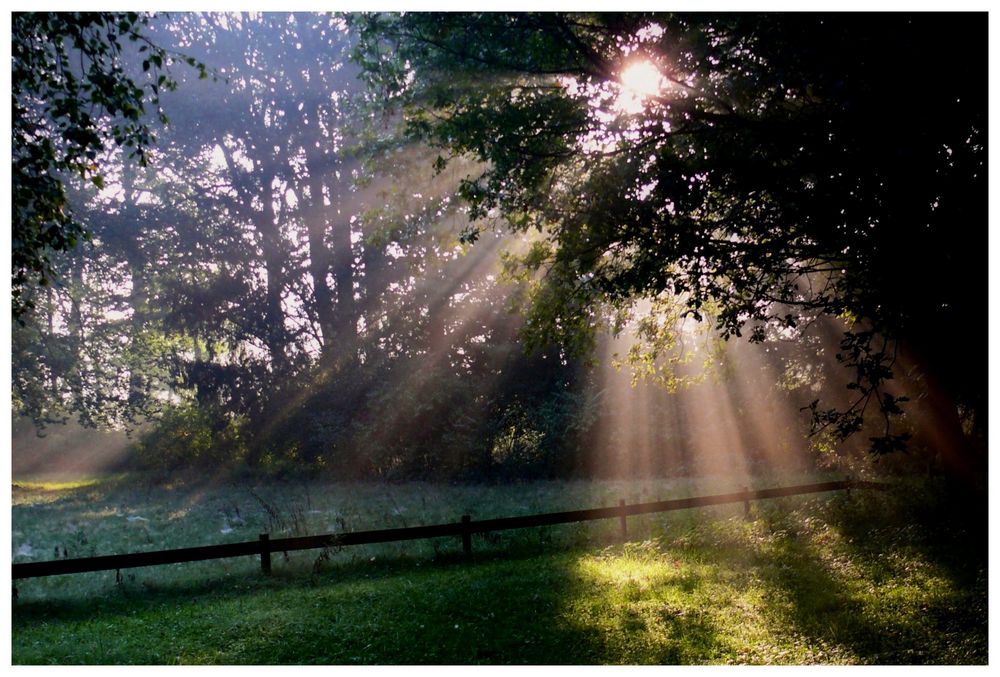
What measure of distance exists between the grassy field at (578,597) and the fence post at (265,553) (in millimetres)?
258

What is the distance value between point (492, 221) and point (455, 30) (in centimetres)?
310

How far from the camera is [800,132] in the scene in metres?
8.78

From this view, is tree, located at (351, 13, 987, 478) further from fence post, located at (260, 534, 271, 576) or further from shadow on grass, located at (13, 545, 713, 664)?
fence post, located at (260, 534, 271, 576)

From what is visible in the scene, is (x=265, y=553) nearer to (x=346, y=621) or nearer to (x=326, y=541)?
(x=326, y=541)

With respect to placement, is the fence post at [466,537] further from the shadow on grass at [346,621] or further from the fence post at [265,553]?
the fence post at [265,553]

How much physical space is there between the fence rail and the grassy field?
0.47m

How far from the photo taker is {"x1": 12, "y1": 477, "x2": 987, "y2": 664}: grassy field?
7453 millimetres

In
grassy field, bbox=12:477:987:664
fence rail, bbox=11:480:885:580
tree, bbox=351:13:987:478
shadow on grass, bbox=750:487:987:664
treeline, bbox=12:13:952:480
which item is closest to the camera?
shadow on grass, bbox=750:487:987:664

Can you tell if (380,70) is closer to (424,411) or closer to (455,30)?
(455,30)

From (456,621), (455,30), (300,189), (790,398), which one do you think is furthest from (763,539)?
(300,189)

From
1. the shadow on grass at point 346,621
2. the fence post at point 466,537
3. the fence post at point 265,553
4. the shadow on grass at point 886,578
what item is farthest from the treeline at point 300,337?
the shadow on grass at point 346,621

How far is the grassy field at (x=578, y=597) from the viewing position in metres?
7.45

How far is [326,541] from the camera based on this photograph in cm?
1217

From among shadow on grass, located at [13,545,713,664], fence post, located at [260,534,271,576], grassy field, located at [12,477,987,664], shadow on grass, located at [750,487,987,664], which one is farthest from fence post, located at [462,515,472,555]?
shadow on grass, located at [750,487,987,664]
